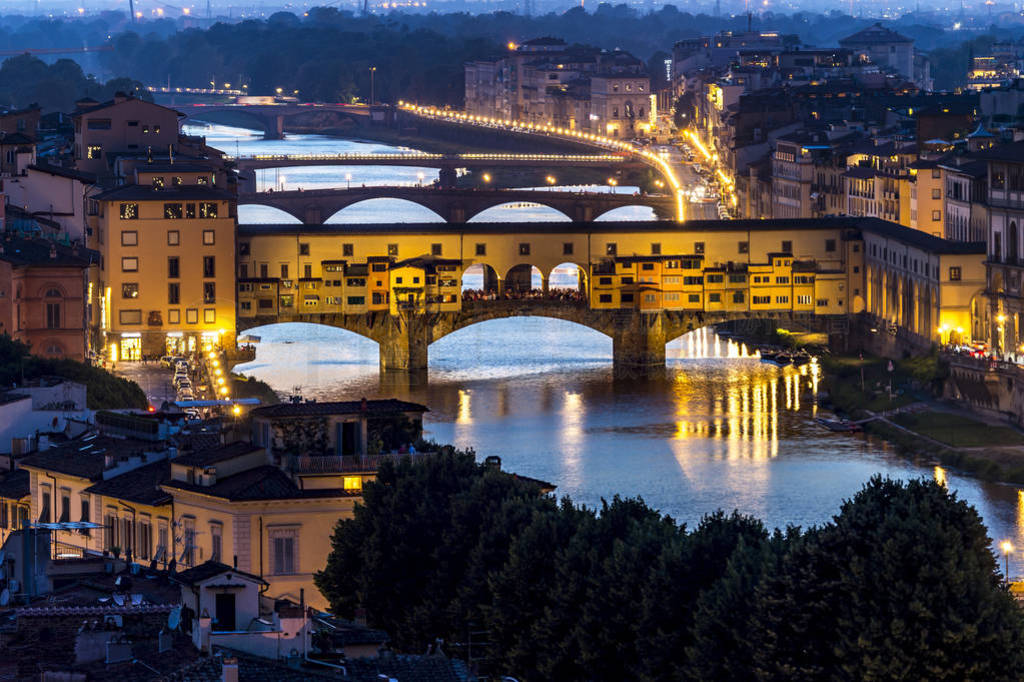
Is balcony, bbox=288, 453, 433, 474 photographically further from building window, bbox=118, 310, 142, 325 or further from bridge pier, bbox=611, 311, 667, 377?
bridge pier, bbox=611, 311, 667, 377

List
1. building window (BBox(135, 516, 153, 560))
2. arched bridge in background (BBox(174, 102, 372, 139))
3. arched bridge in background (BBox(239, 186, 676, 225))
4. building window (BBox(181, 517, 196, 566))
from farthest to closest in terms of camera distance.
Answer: arched bridge in background (BBox(174, 102, 372, 139))
arched bridge in background (BBox(239, 186, 676, 225))
building window (BBox(135, 516, 153, 560))
building window (BBox(181, 517, 196, 566))

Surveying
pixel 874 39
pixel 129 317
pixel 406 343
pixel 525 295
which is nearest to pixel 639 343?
pixel 525 295

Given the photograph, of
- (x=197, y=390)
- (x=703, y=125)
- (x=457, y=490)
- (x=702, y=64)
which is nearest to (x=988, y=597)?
(x=457, y=490)

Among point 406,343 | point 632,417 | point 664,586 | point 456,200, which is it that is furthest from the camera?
point 456,200

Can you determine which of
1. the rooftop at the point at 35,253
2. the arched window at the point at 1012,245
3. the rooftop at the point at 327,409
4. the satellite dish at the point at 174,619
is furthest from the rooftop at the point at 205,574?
the arched window at the point at 1012,245

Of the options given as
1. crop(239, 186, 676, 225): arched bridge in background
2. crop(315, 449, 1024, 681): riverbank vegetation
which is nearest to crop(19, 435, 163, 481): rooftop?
crop(315, 449, 1024, 681): riverbank vegetation

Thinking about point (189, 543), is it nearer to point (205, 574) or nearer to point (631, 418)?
point (205, 574)
